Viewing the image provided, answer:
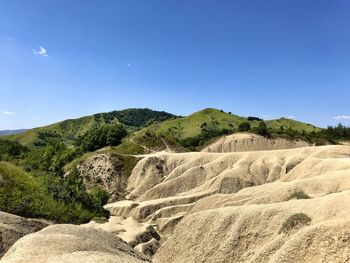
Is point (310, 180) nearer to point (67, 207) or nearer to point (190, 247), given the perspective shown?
point (190, 247)

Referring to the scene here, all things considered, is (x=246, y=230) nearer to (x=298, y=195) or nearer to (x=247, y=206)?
(x=247, y=206)

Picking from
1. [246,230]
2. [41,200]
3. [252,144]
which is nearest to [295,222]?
[246,230]

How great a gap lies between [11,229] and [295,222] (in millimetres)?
26838

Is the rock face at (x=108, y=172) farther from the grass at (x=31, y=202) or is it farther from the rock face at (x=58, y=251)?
the rock face at (x=58, y=251)

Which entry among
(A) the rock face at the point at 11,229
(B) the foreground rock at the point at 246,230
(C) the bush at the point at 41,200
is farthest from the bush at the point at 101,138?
(B) the foreground rock at the point at 246,230

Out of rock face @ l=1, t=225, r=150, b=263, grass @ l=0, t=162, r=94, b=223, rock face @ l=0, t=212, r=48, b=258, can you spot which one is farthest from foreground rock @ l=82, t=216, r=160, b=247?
rock face @ l=1, t=225, r=150, b=263

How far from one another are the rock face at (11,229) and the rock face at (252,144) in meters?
94.0

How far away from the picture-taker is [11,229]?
4284 centimetres

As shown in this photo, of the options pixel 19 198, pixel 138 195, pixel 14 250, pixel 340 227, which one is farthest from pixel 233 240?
pixel 138 195

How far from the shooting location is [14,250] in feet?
103

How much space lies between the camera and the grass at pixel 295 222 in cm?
3653

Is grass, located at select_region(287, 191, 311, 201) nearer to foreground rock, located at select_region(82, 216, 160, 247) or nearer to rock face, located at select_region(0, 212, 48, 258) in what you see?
foreground rock, located at select_region(82, 216, 160, 247)

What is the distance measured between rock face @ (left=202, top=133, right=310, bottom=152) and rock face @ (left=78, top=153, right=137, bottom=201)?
36.9 m

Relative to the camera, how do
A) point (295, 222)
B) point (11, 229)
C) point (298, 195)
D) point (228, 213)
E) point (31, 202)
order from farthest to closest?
point (31, 202)
point (298, 195)
point (11, 229)
point (228, 213)
point (295, 222)
